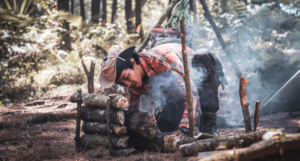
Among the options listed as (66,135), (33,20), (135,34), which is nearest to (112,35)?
(135,34)

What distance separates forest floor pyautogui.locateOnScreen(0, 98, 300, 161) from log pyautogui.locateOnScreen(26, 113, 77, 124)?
0.10 metres

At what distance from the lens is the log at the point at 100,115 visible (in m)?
2.30

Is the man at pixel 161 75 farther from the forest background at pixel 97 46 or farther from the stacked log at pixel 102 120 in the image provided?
the forest background at pixel 97 46

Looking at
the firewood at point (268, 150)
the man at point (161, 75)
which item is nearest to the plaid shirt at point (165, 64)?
the man at point (161, 75)

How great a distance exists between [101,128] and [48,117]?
224cm

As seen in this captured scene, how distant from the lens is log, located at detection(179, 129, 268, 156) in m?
1.61

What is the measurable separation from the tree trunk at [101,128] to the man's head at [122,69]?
0.46 m

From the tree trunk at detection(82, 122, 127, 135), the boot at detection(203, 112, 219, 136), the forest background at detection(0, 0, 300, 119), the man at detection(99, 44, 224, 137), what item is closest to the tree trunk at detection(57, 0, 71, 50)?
the forest background at detection(0, 0, 300, 119)

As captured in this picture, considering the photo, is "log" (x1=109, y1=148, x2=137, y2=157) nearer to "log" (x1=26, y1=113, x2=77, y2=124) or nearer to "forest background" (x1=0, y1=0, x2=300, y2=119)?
"log" (x1=26, y1=113, x2=77, y2=124)

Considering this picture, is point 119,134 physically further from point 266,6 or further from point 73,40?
point 73,40

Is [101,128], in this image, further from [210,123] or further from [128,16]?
[128,16]

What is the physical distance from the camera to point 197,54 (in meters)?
2.71

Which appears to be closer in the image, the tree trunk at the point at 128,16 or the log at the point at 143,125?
the log at the point at 143,125

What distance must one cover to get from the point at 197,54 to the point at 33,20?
6584mm
